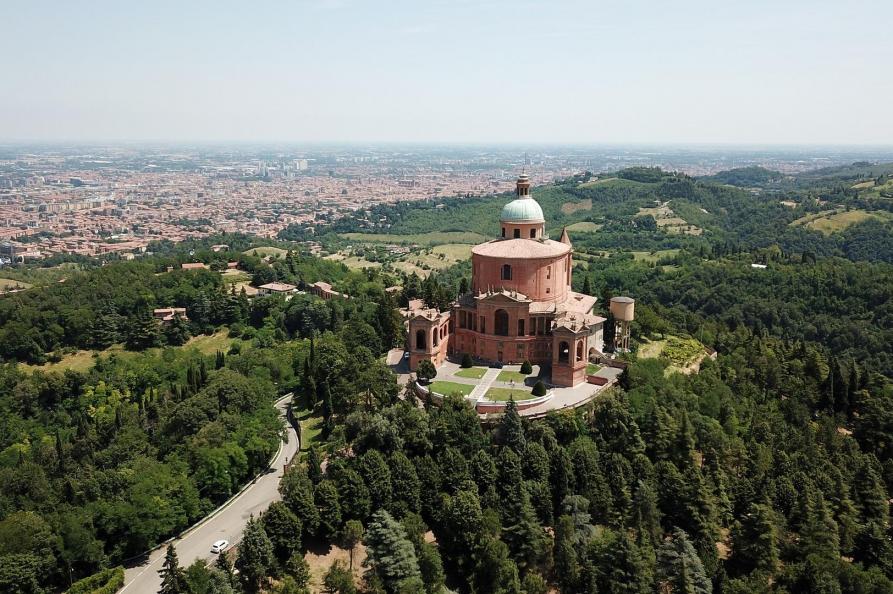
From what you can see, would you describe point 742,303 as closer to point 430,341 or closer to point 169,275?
point 430,341

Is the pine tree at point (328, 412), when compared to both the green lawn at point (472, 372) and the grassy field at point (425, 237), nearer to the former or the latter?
the green lawn at point (472, 372)

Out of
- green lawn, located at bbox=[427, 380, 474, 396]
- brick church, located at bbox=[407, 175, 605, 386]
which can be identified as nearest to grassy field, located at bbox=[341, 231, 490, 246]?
brick church, located at bbox=[407, 175, 605, 386]

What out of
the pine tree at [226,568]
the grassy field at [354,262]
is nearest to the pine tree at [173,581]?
the pine tree at [226,568]

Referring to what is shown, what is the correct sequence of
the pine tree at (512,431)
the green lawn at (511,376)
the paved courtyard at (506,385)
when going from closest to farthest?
1. the pine tree at (512,431)
2. the paved courtyard at (506,385)
3. the green lawn at (511,376)

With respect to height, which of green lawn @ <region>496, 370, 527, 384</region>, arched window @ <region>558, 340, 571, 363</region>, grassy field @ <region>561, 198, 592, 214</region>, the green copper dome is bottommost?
grassy field @ <region>561, 198, 592, 214</region>

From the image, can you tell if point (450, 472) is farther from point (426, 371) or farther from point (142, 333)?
point (142, 333)

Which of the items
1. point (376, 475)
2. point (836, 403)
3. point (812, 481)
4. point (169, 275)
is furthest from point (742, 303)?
point (169, 275)

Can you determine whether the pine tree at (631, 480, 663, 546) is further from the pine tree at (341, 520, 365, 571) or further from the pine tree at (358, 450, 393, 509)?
the pine tree at (341, 520, 365, 571)

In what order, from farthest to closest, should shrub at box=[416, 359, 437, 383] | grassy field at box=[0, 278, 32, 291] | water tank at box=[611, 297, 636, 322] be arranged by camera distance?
grassy field at box=[0, 278, 32, 291], water tank at box=[611, 297, 636, 322], shrub at box=[416, 359, 437, 383]
